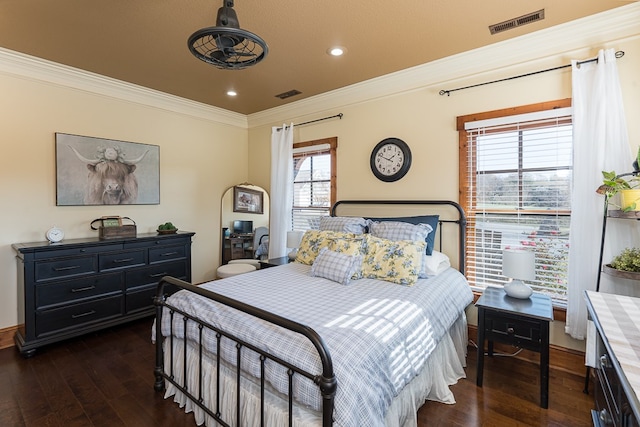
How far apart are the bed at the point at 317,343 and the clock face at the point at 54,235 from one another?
1.70 meters

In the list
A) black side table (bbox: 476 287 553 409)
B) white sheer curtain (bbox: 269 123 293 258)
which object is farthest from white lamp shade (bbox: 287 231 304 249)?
black side table (bbox: 476 287 553 409)

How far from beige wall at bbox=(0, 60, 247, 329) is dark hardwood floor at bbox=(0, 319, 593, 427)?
1004 millimetres

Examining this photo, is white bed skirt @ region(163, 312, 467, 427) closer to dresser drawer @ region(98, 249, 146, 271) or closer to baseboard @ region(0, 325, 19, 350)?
dresser drawer @ region(98, 249, 146, 271)

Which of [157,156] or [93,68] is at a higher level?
[93,68]

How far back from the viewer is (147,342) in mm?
3105

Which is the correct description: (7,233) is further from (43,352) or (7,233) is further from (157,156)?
(157,156)

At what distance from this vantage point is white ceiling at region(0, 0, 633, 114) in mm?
2246

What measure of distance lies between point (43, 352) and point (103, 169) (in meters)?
1.92

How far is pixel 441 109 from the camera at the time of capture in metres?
3.17

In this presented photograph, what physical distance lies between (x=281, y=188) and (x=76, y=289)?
250cm

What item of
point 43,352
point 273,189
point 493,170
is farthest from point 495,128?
point 43,352

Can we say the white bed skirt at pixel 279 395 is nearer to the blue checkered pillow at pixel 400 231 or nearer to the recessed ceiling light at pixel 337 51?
the blue checkered pillow at pixel 400 231

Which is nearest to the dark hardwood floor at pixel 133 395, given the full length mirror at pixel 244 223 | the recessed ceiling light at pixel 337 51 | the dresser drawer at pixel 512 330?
the dresser drawer at pixel 512 330

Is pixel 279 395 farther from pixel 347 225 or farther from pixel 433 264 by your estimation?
pixel 347 225
